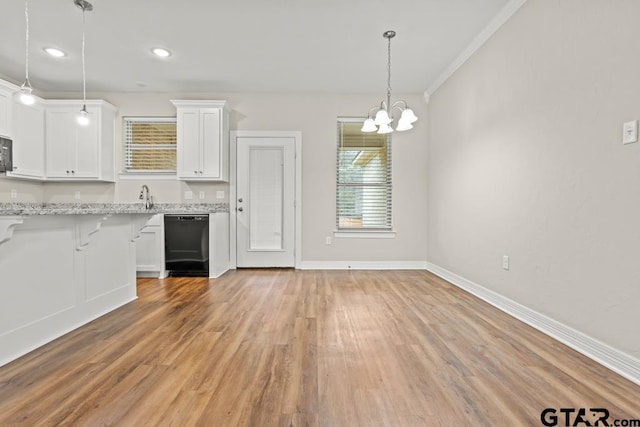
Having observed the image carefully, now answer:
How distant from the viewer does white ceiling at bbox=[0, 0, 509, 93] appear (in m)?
2.67

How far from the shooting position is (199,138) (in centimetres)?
424

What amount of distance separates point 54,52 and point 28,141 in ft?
4.38

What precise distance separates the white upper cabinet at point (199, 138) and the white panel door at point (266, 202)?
0.43 meters

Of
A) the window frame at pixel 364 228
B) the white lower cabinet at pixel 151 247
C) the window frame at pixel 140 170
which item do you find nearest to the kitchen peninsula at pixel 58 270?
the white lower cabinet at pixel 151 247

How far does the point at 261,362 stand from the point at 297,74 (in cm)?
344

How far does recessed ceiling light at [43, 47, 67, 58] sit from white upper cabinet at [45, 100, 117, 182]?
76 centimetres

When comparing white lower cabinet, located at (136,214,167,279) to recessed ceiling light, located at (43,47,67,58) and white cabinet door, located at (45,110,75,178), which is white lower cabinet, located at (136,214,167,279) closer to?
white cabinet door, located at (45,110,75,178)

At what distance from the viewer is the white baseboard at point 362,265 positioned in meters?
4.56

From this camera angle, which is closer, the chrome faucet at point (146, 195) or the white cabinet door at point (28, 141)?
the white cabinet door at point (28, 141)

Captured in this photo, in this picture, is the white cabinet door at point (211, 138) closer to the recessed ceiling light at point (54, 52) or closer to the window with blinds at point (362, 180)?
the recessed ceiling light at point (54, 52)

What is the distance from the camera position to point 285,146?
456 cm

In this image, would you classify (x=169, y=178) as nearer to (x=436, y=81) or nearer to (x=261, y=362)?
(x=261, y=362)

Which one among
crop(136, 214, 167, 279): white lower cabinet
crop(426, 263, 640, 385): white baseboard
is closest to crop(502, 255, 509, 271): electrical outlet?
crop(426, 263, 640, 385): white baseboard

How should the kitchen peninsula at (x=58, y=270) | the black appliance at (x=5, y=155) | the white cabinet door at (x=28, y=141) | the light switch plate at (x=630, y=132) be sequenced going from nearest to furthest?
the light switch plate at (x=630, y=132) → the kitchen peninsula at (x=58, y=270) → the black appliance at (x=5, y=155) → the white cabinet door at (x=28, y=141)
